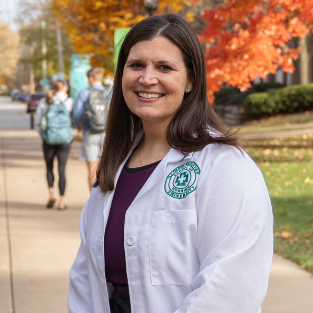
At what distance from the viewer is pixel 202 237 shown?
5.66ft

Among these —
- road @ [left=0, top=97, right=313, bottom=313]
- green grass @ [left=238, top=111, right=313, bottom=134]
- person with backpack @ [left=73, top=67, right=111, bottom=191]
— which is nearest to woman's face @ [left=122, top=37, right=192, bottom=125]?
road @ [left=0, top=97, right=313, bottom=313]

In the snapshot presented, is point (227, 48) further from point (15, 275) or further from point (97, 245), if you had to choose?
point (97, 245)

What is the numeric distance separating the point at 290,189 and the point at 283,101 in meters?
12.9

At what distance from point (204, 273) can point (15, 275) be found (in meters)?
3.92

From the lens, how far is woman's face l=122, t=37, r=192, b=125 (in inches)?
76.4

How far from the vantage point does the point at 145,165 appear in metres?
2.11

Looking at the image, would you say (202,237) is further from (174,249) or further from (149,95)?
(149,95)

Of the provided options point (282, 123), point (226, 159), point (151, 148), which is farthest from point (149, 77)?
point (282, 123)

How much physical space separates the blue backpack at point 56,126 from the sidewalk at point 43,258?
109cm

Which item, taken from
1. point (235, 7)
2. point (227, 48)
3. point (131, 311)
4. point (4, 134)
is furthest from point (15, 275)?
point (4, 134)

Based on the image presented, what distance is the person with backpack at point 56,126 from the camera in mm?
7652

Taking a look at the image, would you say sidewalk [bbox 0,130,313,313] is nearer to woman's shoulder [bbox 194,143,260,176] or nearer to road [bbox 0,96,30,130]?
woman's shoulder [bbox 194,143,260,176]

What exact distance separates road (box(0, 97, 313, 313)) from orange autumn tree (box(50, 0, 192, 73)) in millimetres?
4413

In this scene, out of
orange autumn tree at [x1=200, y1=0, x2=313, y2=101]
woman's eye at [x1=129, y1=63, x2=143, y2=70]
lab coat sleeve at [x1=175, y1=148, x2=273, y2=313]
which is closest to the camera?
lab coat sleeve at [x1=175, y1=148, x2=273, y2=313]
